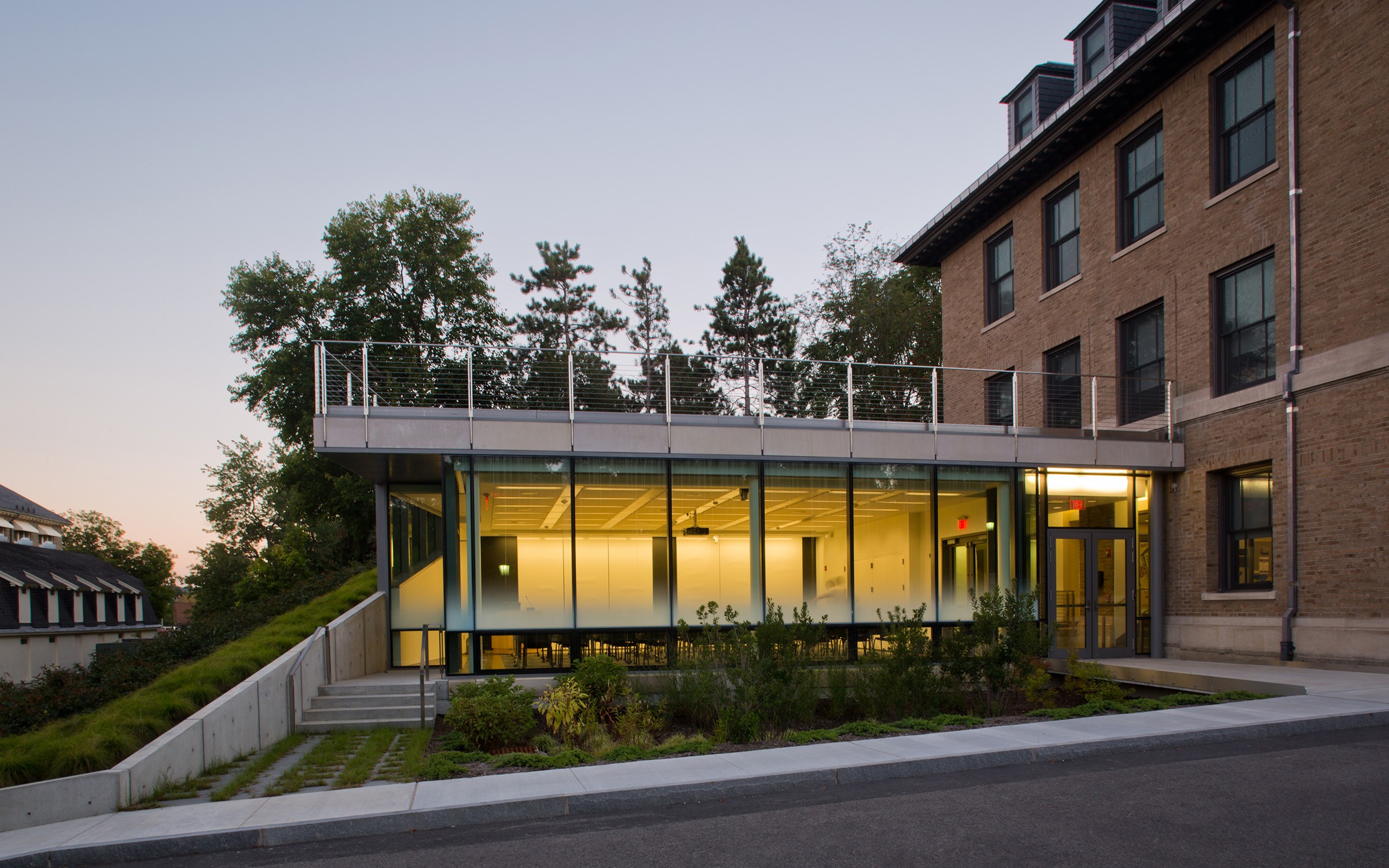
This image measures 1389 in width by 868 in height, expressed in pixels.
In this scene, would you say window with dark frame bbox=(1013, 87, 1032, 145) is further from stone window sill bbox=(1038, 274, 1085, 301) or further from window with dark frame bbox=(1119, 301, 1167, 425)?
window with dark frame bbox=(1119, 301, 1167, 425)

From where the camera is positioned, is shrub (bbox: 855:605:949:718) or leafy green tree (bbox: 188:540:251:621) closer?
shrub (bbox: 855:605:949:718)

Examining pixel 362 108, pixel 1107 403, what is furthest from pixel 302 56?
pixel 1107 403

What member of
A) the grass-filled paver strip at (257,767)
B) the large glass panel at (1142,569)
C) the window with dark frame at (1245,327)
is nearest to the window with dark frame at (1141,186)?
the window with dark frame at (1245,327)

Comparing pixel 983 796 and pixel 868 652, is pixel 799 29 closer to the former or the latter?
pixel 868 652

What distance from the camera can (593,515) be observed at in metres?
14.8

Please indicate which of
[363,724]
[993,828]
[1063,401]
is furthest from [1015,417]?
[363,724]

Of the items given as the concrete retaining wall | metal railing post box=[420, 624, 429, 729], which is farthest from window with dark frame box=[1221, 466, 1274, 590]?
the concrete retaining wall

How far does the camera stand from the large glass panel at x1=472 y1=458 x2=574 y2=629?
14.3 metres

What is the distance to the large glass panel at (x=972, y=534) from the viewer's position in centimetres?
1614

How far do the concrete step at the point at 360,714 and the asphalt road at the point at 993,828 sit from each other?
6619 millimetres

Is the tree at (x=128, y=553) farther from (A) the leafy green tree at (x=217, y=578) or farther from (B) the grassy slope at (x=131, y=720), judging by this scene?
(B) the grassy slope at (x=131, y=720)

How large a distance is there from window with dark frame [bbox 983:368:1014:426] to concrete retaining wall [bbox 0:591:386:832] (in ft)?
46.2

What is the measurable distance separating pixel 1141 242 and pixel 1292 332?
4351 millimetres

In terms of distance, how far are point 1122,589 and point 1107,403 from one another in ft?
12.7
